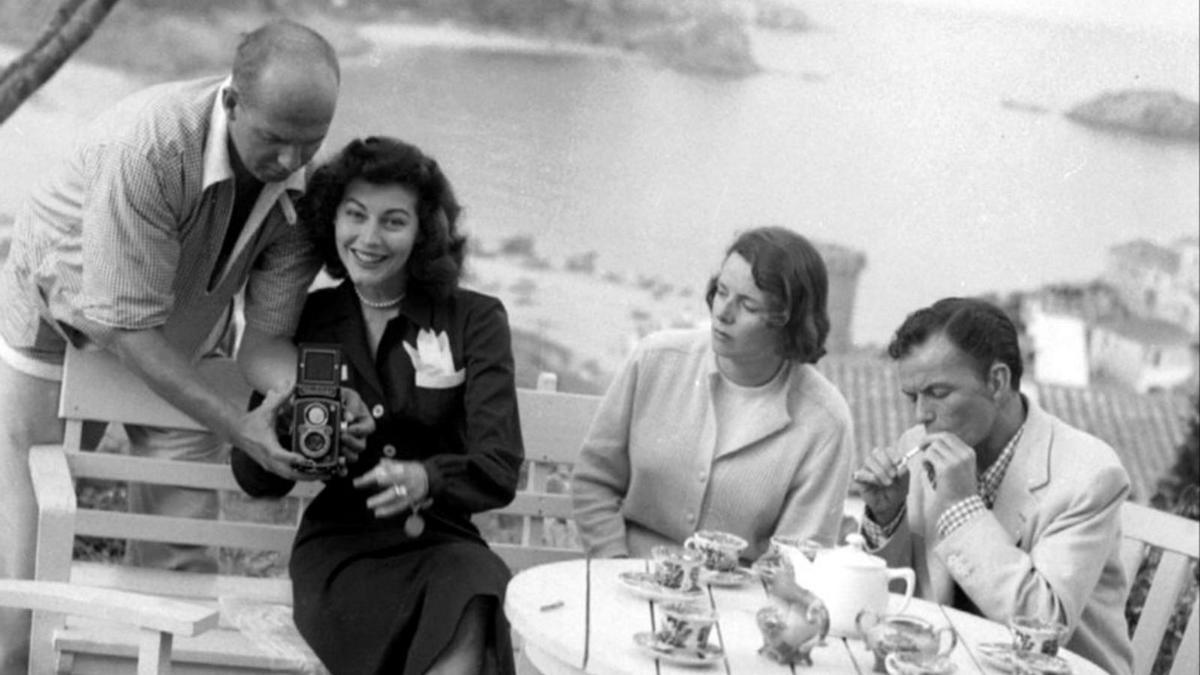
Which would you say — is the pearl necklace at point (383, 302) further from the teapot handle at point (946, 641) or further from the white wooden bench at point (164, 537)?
the teapot handle at point (946, 641)

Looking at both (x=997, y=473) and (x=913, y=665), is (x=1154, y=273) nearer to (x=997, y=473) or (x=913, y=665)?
(x=997, y=473)

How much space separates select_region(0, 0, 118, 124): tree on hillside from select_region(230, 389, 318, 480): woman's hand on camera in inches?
73.3

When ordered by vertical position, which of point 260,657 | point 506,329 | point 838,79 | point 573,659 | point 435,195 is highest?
point 838,79

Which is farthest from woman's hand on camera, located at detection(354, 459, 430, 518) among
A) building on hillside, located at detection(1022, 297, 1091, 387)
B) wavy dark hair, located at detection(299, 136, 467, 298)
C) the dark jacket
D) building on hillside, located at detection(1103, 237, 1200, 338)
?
building on hillside, located at detection(1103, 237, 1200, 338)

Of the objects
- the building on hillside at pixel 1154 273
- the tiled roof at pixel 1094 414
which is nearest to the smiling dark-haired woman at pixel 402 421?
the tiled roof at pixel 1094 414

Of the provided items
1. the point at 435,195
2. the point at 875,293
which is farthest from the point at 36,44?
the point at 875,293

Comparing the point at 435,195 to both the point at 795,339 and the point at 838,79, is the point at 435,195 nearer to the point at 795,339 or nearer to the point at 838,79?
the point at 795,339

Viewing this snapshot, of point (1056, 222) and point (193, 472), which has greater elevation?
point (1056, 222)

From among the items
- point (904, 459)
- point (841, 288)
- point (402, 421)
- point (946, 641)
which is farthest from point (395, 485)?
point (841, 288)

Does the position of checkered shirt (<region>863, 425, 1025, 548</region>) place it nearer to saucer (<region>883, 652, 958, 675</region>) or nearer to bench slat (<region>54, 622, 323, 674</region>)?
saucer (<region>883, 652, 958, 675</region>)

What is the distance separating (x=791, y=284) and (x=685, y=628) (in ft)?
3.31

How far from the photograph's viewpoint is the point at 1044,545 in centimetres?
351

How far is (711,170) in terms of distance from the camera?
528 centimetres

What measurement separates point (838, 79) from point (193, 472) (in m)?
2.19
